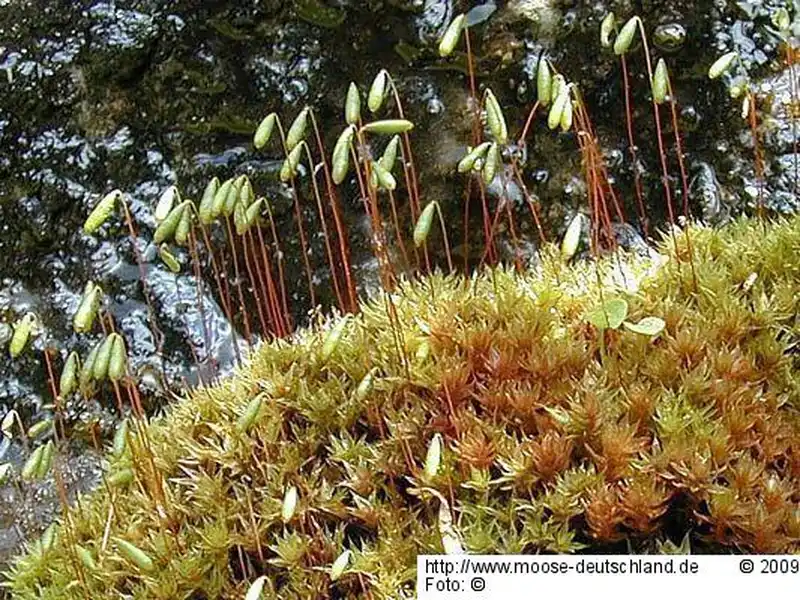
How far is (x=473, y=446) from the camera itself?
1586mm

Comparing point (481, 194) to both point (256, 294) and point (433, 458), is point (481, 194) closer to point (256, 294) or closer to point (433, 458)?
point (256, 294)

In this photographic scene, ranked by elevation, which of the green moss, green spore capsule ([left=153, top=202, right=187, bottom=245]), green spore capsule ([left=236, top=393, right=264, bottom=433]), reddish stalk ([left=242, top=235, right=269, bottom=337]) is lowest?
the green moss

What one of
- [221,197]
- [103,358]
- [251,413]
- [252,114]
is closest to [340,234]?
[221,197]

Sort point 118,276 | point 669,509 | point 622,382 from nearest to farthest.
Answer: point 669,509 < point 622,382 < point 118,276

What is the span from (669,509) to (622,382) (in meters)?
0.22

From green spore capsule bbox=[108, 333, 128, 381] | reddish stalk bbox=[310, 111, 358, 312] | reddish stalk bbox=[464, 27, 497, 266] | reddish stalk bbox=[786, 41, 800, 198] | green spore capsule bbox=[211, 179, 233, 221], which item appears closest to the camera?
green spore capsule bbox=[108, 333, 128, 381]

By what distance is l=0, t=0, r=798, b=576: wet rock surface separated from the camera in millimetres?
2412

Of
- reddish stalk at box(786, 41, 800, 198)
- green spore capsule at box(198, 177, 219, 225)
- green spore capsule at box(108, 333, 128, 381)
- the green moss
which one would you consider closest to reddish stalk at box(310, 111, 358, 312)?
the green moss

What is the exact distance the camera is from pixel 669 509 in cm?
155

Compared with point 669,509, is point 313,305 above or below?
above

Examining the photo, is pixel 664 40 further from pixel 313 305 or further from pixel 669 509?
pixel 669 509

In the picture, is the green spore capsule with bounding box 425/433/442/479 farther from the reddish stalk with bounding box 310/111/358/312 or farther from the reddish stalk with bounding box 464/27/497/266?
the reddish stalk with bounding box 464/27/497/266

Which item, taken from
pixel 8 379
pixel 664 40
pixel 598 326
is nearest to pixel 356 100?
pixel 598 326

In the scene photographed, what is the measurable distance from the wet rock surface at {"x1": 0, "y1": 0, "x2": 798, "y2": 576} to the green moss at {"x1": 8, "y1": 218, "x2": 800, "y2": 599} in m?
0.52
